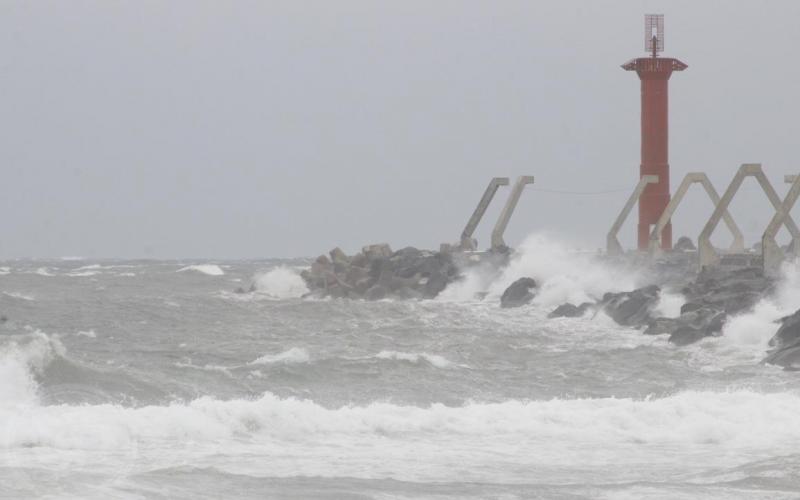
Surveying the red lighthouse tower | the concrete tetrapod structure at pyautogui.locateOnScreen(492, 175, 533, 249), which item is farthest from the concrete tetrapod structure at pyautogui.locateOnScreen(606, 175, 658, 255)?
the concrete tetrapod structure at pyautogui.locateOnScreen(492, 175, 533, 249)

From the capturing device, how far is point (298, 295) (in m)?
41.2

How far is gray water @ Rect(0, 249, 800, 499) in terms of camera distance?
11.3 m

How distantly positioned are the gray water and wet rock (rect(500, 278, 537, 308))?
246 inches

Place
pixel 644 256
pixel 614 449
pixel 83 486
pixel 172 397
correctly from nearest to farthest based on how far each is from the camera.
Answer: pixel 83 486
pixel 614 449
pixel 172 397
pixel 644 256

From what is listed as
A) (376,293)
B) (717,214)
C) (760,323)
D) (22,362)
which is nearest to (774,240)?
(717,214)

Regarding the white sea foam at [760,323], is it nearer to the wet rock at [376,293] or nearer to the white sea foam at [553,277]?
the white sea foam at [553,277]

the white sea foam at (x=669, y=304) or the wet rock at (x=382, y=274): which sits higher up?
the wet rock at (x=382, y=274)

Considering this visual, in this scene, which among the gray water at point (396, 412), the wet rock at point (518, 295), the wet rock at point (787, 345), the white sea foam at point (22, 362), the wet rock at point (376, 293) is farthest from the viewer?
the wet rock at point (376, 293)

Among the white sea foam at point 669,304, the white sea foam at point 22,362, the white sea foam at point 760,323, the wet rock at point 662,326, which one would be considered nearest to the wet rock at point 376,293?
the white sea foam at point 669,304

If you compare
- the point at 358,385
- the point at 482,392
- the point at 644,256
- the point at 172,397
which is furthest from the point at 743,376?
the point at 644,256

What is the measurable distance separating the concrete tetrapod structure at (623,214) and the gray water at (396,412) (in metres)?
11.2

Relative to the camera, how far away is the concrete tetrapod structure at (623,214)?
37469 mm

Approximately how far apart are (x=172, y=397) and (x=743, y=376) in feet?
24.5

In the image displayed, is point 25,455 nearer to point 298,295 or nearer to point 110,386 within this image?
point 110,386
